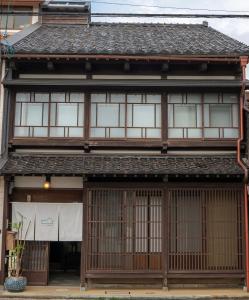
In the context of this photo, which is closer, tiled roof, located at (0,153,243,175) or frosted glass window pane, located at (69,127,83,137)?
tiled roof, located at (0,153,243,175)

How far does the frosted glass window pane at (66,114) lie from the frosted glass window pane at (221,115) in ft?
16.1

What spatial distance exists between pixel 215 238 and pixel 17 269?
661 centimetres

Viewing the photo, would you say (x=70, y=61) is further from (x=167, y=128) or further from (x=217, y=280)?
(x=217, y=280)

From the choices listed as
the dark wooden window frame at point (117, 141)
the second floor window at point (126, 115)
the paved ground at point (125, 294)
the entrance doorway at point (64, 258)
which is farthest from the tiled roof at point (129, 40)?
the paved ground at point (125, 294)

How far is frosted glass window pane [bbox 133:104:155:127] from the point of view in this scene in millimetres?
17000

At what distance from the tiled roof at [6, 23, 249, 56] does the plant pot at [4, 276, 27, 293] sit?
7576mm

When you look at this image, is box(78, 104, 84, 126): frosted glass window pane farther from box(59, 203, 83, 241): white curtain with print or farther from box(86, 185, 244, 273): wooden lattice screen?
box(59, 203, 83, 241): white curtain with print

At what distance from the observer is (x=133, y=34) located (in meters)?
20.4

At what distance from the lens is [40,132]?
666 inches

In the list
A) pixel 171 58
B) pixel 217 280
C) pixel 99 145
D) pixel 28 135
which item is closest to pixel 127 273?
pixel 217 280

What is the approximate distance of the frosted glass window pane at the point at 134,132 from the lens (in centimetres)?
1692

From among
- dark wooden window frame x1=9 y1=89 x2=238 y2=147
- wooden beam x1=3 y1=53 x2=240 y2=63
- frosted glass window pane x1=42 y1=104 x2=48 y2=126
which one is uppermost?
wooden beam x1=3 y1=53 x2=240 y2=63

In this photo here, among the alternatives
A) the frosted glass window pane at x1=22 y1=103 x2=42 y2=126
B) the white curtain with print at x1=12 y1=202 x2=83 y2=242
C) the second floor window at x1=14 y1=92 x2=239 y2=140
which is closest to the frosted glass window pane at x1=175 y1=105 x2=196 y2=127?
the second floor window at x1=14 y1=92 x2=239 y2=140

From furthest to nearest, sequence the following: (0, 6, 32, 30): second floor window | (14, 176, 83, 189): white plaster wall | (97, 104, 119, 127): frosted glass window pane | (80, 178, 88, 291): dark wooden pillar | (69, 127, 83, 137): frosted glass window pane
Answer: (0, 6, 32, 30): second floor window → (97, 104, 119, 127): frosted glass window pane → (69, 127, 83, 137): frosted glass window pane → (14, 176, 83, 189): white plaster wall → (80, 178, 88, 291): dark wooden pillar
